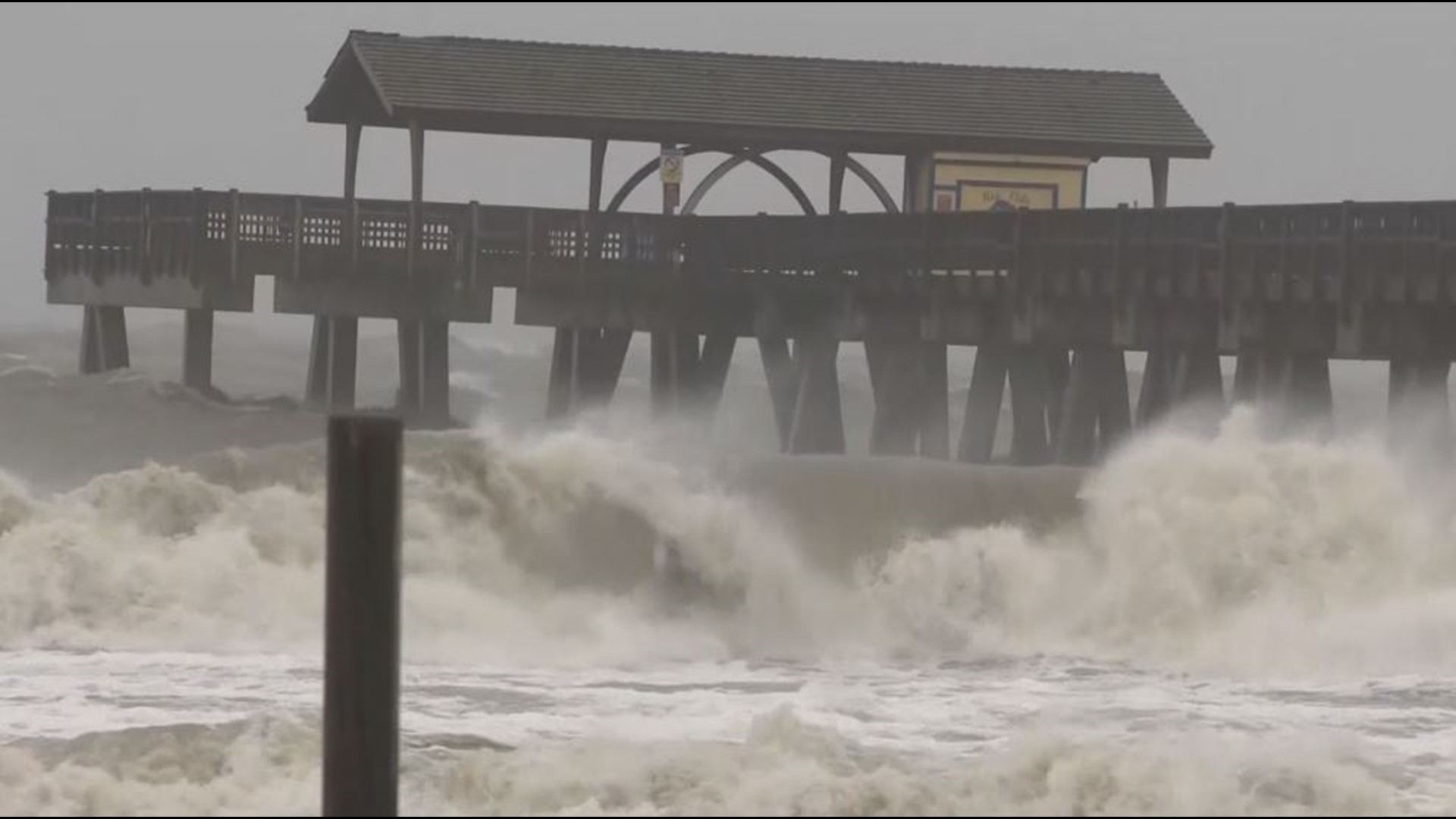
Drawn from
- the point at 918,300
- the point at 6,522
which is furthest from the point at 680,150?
the point at 6,522

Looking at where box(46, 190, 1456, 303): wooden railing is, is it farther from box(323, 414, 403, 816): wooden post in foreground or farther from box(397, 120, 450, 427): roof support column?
box(323, 414, 403, 816): wooden post in foreground

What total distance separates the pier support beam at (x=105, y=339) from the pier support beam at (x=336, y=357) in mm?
3822

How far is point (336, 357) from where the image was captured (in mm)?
42406

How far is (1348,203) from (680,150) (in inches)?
550

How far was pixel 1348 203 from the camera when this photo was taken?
31.4 meters

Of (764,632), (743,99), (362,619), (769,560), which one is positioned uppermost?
(743,99)

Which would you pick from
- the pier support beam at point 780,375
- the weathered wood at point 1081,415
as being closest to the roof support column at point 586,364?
the pier support beam at point 780,375

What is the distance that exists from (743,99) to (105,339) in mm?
8544

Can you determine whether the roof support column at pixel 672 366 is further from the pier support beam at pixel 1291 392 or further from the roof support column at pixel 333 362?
the pier support beam at pixel 1291 392

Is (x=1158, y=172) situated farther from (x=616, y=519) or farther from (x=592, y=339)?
(x=616, y=519)

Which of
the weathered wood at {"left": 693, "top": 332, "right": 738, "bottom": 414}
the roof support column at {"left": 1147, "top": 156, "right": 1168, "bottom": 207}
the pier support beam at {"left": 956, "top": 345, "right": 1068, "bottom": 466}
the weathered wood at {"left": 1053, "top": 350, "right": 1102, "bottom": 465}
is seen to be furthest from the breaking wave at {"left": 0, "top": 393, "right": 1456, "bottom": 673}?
the roof support column at {"left": 1147, "top": 156, "right": 1168, "bottom": 207}

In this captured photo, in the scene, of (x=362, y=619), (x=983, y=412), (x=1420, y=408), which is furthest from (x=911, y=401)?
(x=362, y=619)

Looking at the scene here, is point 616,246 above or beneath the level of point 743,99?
beneath

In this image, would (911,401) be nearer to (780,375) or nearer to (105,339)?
(780,375)
